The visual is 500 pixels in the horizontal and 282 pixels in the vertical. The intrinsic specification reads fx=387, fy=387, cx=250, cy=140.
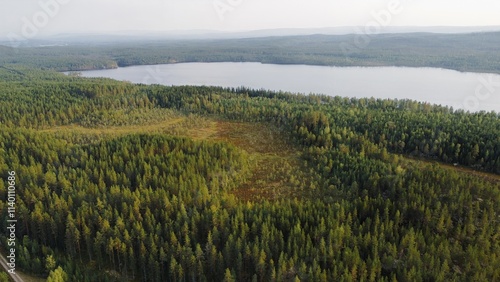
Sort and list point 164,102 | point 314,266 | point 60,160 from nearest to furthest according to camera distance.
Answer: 1. point 314,266
2. point 60,160
3. point 164,102

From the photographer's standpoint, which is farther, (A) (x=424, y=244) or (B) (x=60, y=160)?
(B) (x=60, y=160)

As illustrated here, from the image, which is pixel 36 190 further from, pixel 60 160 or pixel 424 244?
pixel 424 244

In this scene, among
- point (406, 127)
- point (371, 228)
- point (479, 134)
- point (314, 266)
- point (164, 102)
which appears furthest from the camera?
point (164, 102)

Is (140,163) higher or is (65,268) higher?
(140,163)

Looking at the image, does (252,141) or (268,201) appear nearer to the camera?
(268,201)

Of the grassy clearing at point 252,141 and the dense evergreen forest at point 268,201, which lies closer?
the dense evergreen forest at point 268,201

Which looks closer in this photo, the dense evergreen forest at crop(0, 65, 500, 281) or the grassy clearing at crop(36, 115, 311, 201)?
the dense evergreen forest at crop(0, 65, 500, 281)

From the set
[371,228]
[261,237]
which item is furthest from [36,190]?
[371,228]

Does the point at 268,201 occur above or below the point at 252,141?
below
